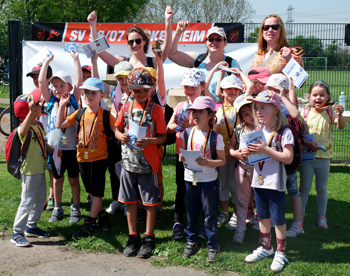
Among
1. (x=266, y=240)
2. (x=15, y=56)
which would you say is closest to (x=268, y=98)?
(x=266, y=240)

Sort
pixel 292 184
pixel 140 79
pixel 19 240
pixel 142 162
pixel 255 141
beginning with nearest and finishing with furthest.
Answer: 1. pixel 255 141
2. pixel 140 79
3. pixel 142 162
4. pixel 19 240
5. pixel 292 184

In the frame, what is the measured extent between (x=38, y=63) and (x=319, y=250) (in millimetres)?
4400

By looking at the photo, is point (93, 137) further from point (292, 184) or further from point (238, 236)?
point (292, 184)

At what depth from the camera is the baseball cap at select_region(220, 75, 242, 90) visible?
412cm

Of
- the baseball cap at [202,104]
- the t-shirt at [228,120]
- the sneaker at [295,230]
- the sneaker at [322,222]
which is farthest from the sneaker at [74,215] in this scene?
the sneaker at [322,222]

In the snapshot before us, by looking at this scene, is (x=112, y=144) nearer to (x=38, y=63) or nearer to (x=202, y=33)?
(x=38, y=63)

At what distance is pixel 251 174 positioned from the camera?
408 cm

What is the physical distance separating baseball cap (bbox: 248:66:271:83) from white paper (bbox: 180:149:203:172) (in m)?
1.34

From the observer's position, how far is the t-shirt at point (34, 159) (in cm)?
414

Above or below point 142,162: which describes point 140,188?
below

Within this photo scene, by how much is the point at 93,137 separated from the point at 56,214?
138 centimetres

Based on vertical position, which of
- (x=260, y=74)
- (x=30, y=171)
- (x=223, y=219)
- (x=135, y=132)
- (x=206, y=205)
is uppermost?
(x=260, y=74)

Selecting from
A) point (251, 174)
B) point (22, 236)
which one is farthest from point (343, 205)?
point (22, 236)

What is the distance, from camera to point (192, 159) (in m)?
3.57
